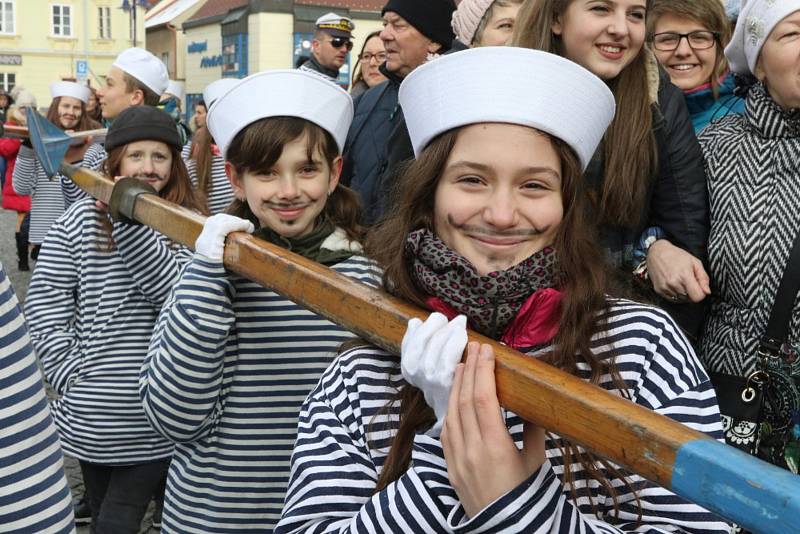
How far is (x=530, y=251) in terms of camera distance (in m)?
1.72

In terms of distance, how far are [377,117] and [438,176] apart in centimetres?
238

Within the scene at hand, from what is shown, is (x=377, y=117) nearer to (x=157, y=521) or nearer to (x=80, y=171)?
(x=80, y=171)

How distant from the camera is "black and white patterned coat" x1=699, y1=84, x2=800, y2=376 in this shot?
234cm

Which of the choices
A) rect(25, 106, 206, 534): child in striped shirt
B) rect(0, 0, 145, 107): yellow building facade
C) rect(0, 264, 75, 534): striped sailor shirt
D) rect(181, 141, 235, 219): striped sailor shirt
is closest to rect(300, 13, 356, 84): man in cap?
rect(181, 141, 235, 219): striped sailor shirt

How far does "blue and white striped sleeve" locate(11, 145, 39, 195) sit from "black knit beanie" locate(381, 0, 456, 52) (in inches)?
200

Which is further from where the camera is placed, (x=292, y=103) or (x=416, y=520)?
(x=292, y=103)

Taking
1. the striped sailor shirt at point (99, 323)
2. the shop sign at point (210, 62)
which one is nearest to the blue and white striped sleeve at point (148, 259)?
the striped sailor shirt at point (99, 323)

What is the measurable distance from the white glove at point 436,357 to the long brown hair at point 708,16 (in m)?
2.03

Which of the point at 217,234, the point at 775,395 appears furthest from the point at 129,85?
the point at 775,395

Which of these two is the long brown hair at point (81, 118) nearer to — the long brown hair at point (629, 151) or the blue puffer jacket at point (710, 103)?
the blue puffer jacket at point (710, 103)

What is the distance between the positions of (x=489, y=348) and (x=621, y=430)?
0.24m

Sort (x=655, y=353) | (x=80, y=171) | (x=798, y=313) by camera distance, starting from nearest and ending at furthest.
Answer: (x=655, y=353), (x=798, y=313), (x=80, y=171)

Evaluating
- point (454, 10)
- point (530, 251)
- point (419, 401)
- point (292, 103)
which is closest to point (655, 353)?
point (530, 251)

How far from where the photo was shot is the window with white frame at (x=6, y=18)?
1964 inches
